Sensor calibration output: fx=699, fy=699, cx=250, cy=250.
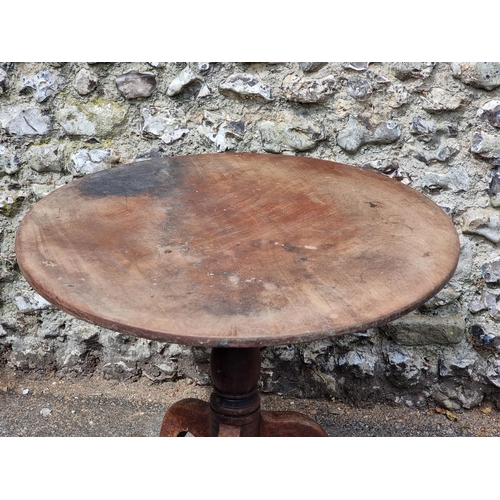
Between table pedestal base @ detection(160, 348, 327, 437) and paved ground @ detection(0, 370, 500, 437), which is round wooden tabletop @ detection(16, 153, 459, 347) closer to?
table pedestal base @ detection(160, 348, 327, 437)

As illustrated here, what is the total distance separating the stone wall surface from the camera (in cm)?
258

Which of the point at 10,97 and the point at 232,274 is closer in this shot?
the point at 232,274

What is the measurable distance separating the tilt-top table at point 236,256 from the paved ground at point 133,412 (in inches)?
24.2

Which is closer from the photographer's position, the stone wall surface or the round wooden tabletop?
the round wooden tabletop

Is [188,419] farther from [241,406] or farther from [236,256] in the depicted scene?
[236,256]

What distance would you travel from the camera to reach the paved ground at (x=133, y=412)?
285 cm

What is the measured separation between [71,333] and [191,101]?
1.12 meters

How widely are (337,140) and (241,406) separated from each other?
3.62ft

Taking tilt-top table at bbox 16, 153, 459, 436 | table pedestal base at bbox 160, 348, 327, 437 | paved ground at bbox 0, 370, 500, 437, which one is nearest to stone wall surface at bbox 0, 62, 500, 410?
paved ground at bbox 0, 370, 500, 437

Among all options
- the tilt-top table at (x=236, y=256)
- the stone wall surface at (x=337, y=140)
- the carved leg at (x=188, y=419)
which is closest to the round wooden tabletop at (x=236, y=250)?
the tilt-top table at (x=236, y=256)

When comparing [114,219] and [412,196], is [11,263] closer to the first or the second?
[114,219]

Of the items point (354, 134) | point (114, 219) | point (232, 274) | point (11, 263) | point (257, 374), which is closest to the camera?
point (232, 274)

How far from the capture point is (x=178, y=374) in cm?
307
